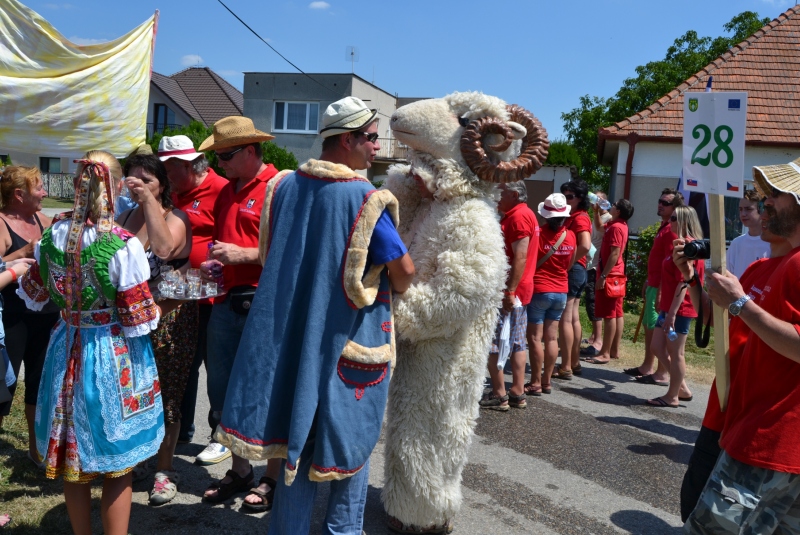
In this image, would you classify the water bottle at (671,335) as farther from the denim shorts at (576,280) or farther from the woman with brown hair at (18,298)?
the woman with brown hair at (18,298)

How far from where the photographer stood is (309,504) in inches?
108

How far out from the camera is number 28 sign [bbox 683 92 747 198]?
112 inches

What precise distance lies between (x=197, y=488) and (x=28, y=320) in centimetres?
150

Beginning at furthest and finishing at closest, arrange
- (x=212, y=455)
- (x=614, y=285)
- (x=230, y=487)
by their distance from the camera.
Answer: (x=614, y=285), (x=212, y=455), (x=230, y=487)

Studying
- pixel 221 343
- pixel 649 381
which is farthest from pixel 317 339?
pixel 649 381

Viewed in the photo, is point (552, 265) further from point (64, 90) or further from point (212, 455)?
point (64, 90)

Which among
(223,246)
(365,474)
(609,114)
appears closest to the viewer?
(365,474)

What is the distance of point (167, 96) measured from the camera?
34156 mm

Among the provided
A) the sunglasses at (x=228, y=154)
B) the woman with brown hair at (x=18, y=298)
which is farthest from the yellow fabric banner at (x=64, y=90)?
the sunglasses at (x=228, y=154)

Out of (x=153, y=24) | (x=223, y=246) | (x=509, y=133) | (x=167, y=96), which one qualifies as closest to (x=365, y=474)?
(x=223, y=246)

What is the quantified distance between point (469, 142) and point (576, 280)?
4.39 metres

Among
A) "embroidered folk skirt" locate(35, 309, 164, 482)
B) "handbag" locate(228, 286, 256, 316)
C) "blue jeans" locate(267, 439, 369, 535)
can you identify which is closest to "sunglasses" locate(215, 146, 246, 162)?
"handbag" locate(228, 286, 256, 316)

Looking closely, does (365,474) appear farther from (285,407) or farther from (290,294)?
(290,294)

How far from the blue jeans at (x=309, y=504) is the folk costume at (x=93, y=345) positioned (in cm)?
69
